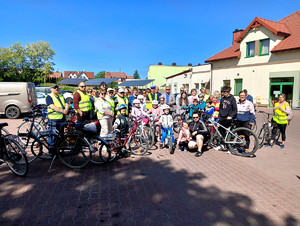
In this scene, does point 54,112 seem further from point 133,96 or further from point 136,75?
point 136,75

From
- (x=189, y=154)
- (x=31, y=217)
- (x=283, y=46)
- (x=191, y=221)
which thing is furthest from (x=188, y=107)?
(x=283, y=46)

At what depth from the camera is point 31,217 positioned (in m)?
3.04


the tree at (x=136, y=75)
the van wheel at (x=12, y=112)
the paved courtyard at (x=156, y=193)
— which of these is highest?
the tree at (x=136, y=75)

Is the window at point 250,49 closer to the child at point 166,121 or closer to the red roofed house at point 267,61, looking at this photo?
the red roofed house at point 267,61

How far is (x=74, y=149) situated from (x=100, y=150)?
1.85 ft

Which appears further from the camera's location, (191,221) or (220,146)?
(220,146)

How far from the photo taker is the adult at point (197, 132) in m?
6.04

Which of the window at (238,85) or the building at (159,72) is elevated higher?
the building at (159,72)

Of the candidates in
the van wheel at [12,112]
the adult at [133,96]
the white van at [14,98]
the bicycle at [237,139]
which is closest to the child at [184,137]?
the bicycle at [237,139]

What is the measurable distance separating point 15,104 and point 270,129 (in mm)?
12364

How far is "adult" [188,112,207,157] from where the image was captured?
6045mm

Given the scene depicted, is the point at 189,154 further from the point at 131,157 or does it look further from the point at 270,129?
the point at 270,129

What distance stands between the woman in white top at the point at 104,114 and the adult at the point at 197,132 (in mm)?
2303

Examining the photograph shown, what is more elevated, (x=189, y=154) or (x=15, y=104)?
(x=15, y=104)
